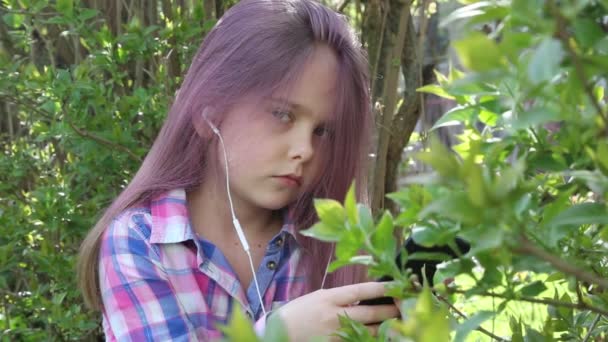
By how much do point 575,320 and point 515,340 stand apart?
23 cm

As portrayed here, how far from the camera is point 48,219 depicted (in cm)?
240

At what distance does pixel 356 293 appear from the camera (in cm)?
133

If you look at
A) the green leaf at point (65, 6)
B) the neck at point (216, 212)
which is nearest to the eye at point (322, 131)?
the neck at point (216, 212)

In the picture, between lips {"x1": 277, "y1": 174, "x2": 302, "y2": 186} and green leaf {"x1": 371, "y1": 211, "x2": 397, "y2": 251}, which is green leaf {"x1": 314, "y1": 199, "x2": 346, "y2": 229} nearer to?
green leaf {"x1": 371, "y1": 211, "x2": 397, "y2": 251}

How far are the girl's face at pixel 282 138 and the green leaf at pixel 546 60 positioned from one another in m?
1.10

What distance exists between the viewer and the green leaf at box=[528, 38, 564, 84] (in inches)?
23.0

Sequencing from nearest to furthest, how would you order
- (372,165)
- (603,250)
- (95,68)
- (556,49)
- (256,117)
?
1. (556,49)
2. (603,250)
3. (256,117)
4. (95,68)
5. (372,165)

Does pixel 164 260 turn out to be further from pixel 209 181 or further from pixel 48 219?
pixel 48 219

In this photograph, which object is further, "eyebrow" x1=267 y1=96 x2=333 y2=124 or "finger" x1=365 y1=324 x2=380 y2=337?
"eyebrow" x1=267 y1=96 x2=333 y2=124

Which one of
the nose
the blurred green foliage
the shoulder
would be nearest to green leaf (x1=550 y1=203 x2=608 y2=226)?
the nose

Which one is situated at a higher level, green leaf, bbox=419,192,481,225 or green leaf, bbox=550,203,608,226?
green leaf, bbox=419,192,481,225

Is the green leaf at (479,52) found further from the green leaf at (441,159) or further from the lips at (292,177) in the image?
the lips at (292,177)

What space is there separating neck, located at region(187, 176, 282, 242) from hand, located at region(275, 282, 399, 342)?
56cm

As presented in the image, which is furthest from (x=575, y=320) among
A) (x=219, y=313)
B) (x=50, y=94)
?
(x=50, y=94)
